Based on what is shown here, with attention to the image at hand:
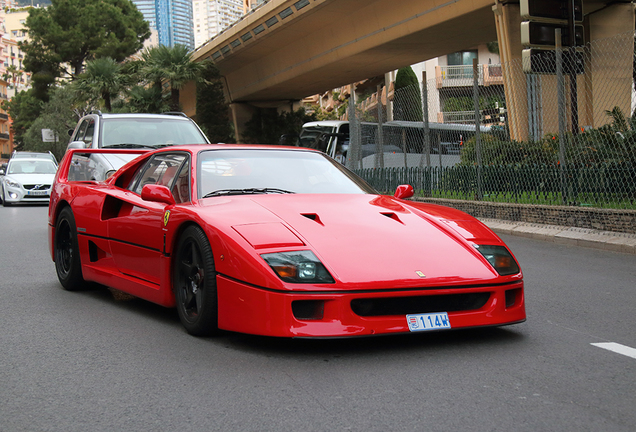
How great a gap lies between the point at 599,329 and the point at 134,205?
322 cm

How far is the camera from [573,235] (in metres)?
10.0

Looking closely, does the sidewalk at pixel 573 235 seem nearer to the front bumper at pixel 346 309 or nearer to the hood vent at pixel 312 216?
the front bumper at pixel 346 309

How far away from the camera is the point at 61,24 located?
2420 inches

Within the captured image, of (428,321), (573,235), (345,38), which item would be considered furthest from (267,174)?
(345,38)

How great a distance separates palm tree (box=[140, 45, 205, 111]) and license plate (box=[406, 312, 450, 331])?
38997mm

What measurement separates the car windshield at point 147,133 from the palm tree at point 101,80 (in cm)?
3367

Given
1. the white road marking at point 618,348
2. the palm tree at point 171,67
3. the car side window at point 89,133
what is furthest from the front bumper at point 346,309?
the palm tree at point 171,67

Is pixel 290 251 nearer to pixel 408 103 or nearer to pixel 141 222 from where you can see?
pixel 141 222

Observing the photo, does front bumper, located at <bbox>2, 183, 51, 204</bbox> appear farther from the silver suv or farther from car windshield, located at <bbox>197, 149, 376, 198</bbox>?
car windshield, located at <bbox>197, 149, 376, 198</bbox>

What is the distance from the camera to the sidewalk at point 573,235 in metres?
9.20

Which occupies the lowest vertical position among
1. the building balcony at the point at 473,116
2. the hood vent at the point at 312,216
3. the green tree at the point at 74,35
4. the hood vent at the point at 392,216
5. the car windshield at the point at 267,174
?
the hood vent at the point at 392,216

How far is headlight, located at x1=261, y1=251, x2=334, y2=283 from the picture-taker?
3.89 metres

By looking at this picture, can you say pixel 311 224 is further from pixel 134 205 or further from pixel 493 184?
pixel 493 184

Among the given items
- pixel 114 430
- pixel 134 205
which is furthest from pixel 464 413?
pixel 134 205
